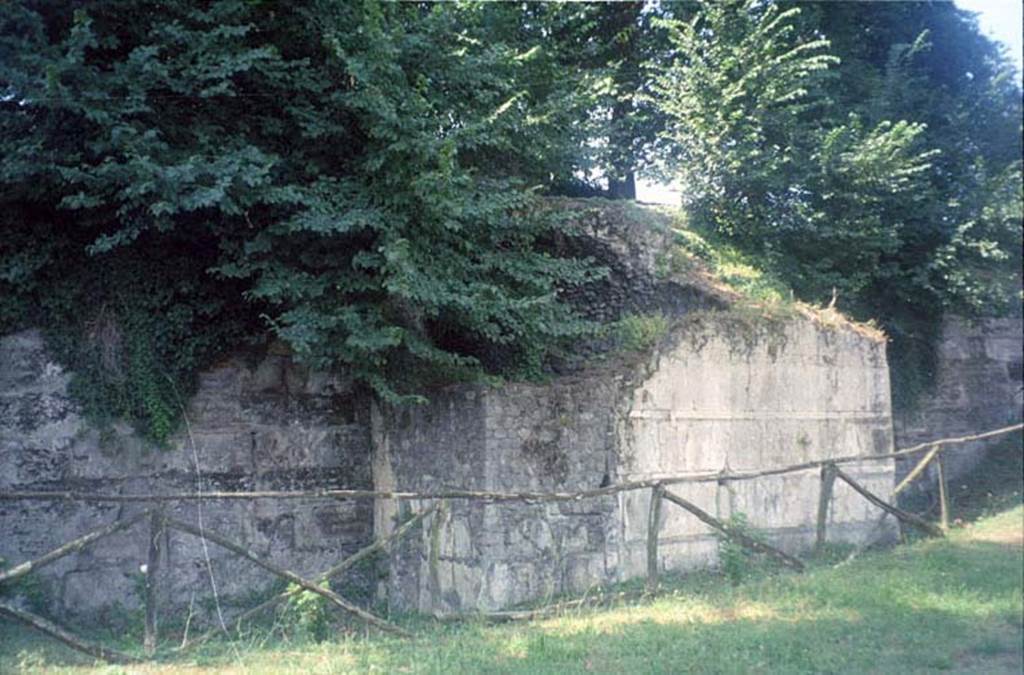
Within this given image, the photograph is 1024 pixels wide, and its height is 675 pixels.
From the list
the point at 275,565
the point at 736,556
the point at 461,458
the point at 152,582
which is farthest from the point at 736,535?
the point at 152,582

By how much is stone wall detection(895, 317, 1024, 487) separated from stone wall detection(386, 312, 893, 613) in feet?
17.7

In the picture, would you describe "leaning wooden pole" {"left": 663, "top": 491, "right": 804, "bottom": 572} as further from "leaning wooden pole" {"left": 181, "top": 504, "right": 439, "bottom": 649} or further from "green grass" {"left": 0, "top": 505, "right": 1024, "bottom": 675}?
"leaning wooden pole" {"left": 181, "top": 504, "right": 439, "bottom": 649}

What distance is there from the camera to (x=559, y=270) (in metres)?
10.9

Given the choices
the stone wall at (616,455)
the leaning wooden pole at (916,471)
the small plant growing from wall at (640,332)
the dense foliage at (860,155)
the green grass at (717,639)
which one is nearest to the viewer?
the green grass at (717,639)

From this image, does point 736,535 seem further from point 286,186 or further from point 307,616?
point 286,186

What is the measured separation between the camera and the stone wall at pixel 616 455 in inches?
398

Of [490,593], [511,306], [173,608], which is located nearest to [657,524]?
[490,593]

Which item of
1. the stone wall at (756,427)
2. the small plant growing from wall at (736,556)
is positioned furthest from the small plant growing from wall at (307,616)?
the small plant growing from wall at (736,556)

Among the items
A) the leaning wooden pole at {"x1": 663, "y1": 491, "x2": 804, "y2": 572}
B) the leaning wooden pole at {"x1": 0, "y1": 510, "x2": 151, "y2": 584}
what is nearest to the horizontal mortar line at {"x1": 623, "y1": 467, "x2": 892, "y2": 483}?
the leaning wooden pole at {"x1": 663, "y1": 491, "x2": 804, "y2": 572}

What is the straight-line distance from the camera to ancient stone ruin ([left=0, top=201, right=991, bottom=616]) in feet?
33.6

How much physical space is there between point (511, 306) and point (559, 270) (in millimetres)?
1003

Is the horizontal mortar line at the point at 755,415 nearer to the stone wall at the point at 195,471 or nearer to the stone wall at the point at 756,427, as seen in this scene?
the stone wall at the point at 756,427

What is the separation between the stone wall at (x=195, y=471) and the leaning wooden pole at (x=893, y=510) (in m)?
5.66

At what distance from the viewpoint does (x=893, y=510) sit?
1206 centimetres
